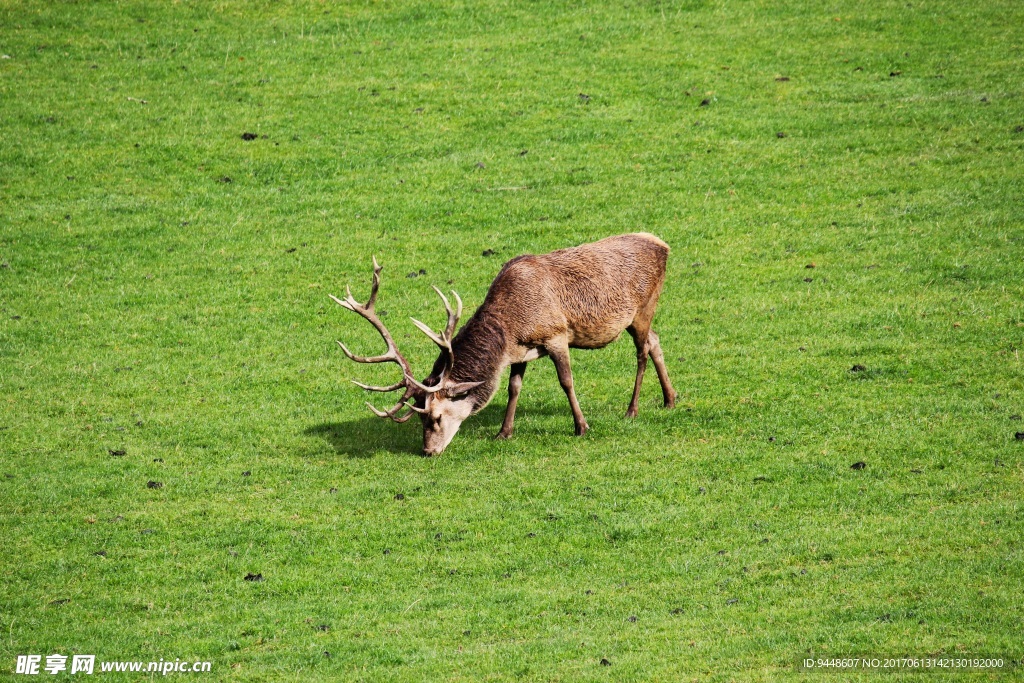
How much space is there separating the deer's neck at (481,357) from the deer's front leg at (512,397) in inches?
13.0

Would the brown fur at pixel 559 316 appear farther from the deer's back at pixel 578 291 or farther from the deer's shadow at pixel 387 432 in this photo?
the deer's shadow at pixel 387 432

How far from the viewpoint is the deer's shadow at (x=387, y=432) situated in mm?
13930

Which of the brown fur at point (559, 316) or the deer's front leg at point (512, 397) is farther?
the deer's front leg at point (512, 397)

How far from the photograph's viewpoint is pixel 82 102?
966 inches

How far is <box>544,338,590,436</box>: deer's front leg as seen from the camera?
545 inches

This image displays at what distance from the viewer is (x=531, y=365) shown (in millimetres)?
16641

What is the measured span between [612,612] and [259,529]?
401 centimetres

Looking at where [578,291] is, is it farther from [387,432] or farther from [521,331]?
[387,432]

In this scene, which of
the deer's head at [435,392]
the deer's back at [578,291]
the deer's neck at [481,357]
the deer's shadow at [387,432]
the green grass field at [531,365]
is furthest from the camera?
the deer's shadow at [387,432]

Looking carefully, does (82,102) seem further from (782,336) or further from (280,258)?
(782,336)

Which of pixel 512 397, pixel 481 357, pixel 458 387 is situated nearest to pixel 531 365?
pixel 512 397

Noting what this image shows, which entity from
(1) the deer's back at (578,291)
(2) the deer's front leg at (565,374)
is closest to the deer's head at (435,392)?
(1) the deer's back at (578,291)

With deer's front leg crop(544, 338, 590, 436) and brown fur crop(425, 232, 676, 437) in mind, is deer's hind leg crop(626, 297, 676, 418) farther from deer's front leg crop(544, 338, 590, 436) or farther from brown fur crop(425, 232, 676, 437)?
deer's front leg crop(544, 338, 590, 436)

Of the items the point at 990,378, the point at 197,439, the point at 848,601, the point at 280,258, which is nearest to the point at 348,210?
the point at 280,258
